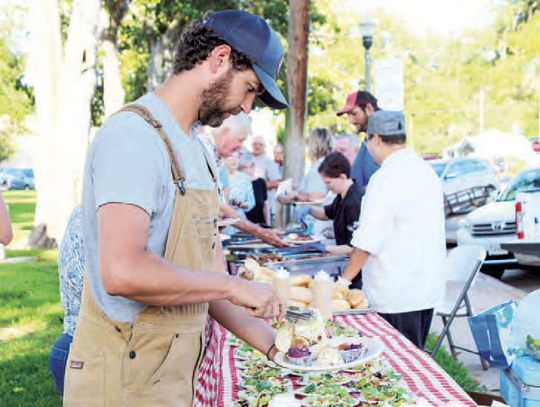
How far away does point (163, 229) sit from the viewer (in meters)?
1.86

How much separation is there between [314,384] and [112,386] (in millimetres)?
1178

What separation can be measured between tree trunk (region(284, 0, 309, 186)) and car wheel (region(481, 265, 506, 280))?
11.4 feet

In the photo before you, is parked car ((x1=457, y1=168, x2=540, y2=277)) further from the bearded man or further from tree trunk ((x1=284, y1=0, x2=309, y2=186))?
the bearded man

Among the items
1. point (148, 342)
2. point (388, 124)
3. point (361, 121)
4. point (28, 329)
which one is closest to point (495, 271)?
point (361, 121)

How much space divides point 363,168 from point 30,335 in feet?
12.1

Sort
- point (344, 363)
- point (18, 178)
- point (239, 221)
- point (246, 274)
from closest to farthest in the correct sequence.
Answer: point (344, 363), point (246, 274), point (239, 221), point (18, 178)

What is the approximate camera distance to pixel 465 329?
8.01 meters

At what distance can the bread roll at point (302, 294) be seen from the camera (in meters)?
4.21

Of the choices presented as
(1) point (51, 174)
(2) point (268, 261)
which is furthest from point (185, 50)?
(1) point (51, 174)

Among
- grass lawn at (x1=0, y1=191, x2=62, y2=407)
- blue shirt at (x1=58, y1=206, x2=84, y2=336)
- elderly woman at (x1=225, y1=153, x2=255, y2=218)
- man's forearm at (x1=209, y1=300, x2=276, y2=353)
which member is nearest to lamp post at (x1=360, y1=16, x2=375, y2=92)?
grass lawn at (x1=0, y1=191, x2=62, y2=407)

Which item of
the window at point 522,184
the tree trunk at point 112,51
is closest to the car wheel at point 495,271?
the window at point 522,184

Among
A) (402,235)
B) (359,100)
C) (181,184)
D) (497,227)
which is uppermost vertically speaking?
(359,100)

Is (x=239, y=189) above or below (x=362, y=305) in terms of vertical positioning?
above

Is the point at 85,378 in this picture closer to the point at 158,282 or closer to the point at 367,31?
the point at 158,282
